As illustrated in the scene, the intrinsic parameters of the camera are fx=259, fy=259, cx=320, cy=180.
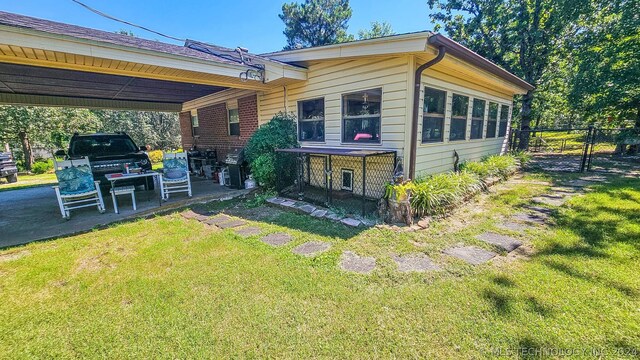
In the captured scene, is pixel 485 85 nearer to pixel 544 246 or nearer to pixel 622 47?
pixel 544 246

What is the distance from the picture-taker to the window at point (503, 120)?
9.38 m

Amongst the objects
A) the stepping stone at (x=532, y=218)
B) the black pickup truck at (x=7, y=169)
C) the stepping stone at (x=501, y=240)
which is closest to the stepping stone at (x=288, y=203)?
the stepping stone at (x=501, y=240)

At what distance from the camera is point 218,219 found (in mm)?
4855

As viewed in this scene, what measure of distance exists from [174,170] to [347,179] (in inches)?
161

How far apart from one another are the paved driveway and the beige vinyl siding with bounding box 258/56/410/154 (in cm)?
298

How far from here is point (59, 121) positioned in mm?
15000

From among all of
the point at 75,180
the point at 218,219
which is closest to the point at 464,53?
the point at 218,219

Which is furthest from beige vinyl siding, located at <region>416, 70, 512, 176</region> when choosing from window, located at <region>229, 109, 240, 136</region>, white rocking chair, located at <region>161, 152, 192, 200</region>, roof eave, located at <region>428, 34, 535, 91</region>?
window, located at <region>229, 109, 240, 136</region>

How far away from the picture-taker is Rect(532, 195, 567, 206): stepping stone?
16.5 ft

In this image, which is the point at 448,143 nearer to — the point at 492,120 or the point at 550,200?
the point at 550,200

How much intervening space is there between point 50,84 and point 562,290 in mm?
10279

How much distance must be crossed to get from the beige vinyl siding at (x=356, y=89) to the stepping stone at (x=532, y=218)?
228cm

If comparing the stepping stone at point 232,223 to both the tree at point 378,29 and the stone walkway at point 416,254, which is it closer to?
the stone walkway at point 416,254

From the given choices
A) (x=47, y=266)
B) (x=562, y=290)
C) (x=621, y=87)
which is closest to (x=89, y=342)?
(x=47, y=266)
